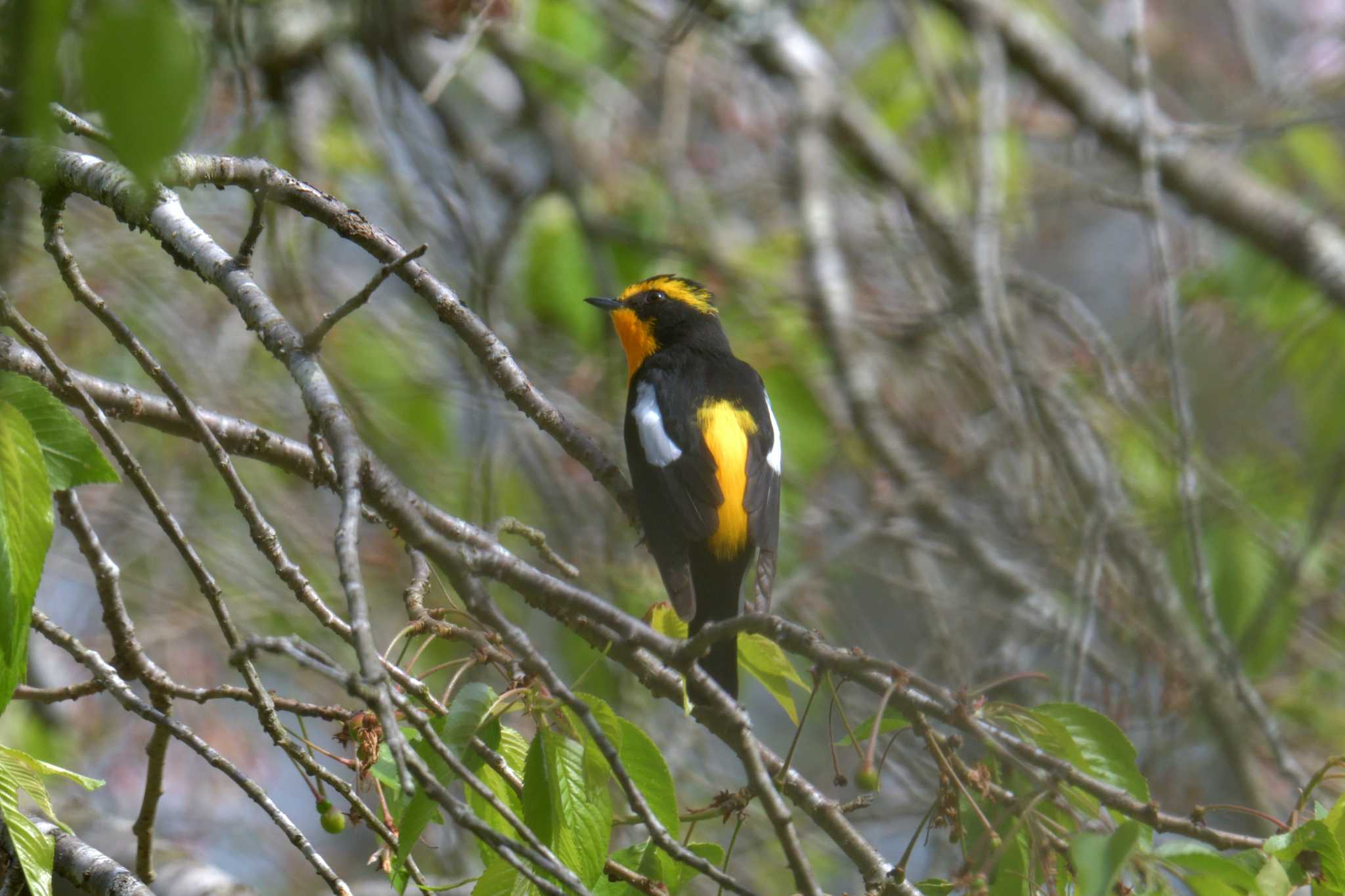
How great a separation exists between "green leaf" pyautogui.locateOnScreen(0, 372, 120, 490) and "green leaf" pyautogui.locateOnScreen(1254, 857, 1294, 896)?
1.77 meters

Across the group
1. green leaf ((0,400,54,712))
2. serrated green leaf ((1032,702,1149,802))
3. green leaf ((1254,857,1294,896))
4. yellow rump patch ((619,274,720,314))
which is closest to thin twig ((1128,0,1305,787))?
yellow rump patch ((619,274,720,314))

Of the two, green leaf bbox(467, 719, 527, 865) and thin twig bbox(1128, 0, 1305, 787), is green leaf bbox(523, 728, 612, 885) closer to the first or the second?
green leaf bbox(467, 719, 527, 865)

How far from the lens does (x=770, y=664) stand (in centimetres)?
242

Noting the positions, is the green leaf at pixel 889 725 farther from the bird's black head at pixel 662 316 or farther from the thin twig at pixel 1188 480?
the bird's black head at pixel 662 316

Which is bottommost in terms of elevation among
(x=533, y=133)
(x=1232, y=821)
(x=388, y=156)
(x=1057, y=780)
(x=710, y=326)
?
(x=1057, y=780)

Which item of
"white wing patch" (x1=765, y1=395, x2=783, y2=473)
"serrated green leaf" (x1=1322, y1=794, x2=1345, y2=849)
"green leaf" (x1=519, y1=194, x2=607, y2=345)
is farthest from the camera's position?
"green leaf" (x1=519, y1=194, x2=607, y2=345)

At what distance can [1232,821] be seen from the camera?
708 centimetres

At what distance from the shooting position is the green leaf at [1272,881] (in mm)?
1765

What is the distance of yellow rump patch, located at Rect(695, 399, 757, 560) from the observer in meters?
3.88

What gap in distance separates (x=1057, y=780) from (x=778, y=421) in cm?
436

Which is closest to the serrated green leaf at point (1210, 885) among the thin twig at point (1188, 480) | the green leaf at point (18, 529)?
the green leaf at point (18, 529)

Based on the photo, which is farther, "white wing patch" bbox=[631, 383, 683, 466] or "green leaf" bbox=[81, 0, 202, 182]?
"white wing patch" bbox=[631, 383, 683, 466]

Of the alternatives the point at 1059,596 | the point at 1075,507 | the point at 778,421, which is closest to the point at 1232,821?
the point at 1059,596

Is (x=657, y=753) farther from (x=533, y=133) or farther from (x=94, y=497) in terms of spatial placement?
(x=94, y=497)
